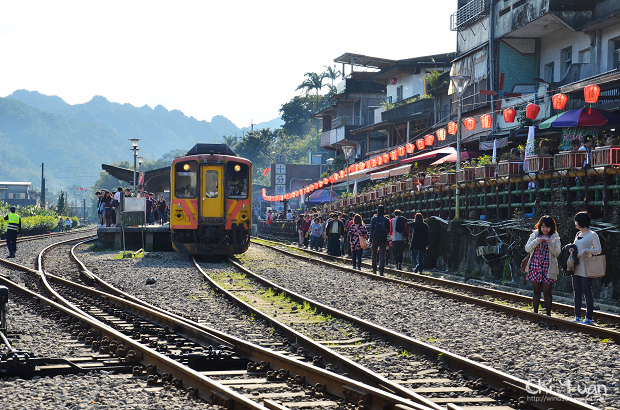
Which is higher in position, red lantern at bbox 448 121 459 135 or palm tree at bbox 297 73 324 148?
palm tree at bbox 297 73 324 148

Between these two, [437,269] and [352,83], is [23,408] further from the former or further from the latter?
[352,83]

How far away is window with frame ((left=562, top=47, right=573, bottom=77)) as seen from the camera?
27.2 metres

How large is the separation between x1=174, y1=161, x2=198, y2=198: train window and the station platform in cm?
479

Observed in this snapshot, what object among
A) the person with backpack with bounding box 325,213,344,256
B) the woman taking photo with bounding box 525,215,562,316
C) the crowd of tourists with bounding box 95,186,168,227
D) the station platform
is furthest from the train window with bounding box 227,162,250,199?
the woman taking photo with bounding box 525,215,562,316

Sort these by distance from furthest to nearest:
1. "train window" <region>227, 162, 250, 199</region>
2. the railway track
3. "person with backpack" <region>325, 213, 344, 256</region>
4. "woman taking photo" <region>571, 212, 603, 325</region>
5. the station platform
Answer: the station platform
"person with backpack" <region>325, 213, 344, 256</region>
"train window" <region>227, 162, 250, 199</region>
"woman taking photo" <region>571, 212, 603, 325</region>
the railway track

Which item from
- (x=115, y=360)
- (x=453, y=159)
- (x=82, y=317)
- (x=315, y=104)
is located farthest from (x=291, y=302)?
(x=315, y=104)

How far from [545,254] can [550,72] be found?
20475 mm

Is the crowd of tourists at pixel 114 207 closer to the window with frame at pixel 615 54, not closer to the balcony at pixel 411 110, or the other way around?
the balcony at pixel 411 110

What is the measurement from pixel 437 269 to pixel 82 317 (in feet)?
41.5

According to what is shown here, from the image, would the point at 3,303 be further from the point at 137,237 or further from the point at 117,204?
the point at 117,204

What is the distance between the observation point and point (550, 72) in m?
29.0

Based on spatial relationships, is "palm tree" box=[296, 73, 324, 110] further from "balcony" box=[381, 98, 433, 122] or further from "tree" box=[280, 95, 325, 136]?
"balcony" box=[381, 98, 433, 122]

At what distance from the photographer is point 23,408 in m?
5.45

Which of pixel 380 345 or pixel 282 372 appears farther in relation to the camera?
pixel 380 345
